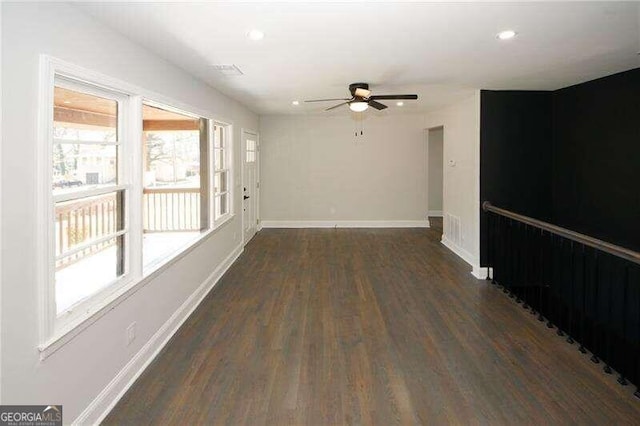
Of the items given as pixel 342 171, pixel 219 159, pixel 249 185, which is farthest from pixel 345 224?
pixel 219 159

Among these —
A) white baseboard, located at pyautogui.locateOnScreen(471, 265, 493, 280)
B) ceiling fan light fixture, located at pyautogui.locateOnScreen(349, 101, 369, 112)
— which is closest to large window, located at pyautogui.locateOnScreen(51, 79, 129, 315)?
ceiling fan light fixture, located at pyautogui.locateOnScreen(349, 101, 369, 112)

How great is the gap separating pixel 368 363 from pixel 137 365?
1.70 m

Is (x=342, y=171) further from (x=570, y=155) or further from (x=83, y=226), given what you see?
(x=83, y=226)

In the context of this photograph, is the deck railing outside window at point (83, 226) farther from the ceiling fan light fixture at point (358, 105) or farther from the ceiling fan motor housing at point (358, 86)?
the ceiling fan light fixture at point (358, 105)

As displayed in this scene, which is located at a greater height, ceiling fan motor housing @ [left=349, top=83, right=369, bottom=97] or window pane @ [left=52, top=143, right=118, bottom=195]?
ceiling fan motor housing @ [left=349, top=83, right=369, bottom=97]

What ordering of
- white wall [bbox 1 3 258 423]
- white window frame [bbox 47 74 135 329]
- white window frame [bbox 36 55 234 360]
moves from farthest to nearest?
white window frame [bbox 47 74 135 329]
white window frame [bbox 36 55 234 360]
white wall [bbox 1 3 258 423]

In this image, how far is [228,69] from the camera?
4.11 m

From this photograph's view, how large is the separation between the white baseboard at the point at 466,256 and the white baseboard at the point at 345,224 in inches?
70.0

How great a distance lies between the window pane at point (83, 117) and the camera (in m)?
2.27

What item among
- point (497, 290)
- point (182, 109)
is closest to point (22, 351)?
point (182, 109)

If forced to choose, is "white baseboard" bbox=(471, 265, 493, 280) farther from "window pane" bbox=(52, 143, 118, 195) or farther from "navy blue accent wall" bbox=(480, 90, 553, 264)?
"window pane" bbox=(52, 143, 118, 195)

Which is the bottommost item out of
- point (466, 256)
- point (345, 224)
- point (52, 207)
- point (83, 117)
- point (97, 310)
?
point (466, 256)

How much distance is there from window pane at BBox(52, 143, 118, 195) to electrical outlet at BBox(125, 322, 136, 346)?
1024 mm

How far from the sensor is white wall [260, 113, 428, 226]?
920 centimetres
